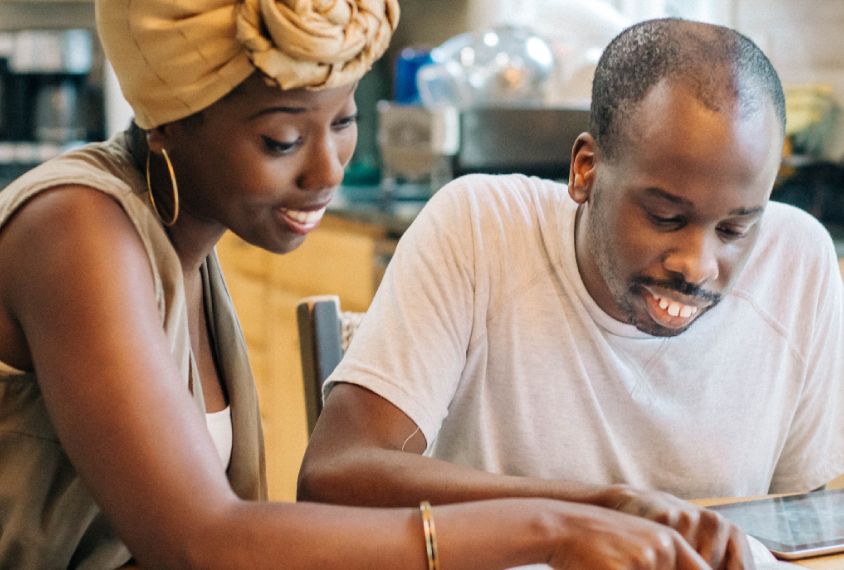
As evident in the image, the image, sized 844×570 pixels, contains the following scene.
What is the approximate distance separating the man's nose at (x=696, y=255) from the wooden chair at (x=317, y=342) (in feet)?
1.47

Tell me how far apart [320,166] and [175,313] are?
0.63ft

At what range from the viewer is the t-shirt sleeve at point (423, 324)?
956 mm

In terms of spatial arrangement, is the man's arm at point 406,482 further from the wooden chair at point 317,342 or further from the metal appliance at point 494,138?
the metal appliance at point 494,138

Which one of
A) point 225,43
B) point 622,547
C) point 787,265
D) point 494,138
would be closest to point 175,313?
point 225,43

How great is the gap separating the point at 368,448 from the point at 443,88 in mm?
1912

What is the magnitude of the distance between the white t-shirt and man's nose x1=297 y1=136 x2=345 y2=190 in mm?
215

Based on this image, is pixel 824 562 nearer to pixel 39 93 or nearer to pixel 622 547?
pixel 622 547

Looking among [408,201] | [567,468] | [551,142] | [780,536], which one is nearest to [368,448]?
[567,468]

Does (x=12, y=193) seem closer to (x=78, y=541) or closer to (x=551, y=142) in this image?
(x=78, y=541)

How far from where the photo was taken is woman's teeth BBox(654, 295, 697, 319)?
914mm

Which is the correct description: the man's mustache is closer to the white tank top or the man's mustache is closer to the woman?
the woman

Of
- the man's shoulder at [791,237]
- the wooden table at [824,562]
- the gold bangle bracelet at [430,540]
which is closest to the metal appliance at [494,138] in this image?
the man's shoulder at [791,237]

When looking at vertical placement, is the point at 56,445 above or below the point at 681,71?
below

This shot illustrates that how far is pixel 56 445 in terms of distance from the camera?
813 millimetres
